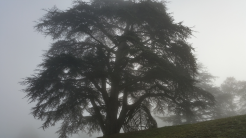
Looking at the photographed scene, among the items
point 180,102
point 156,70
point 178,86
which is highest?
point 156,70

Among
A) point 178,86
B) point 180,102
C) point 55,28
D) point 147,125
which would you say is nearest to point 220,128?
point 178,86

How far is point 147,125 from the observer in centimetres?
1141

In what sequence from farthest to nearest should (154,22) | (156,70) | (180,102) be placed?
(154,22)
(180,102)
(156,70)

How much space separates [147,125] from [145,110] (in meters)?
0.93

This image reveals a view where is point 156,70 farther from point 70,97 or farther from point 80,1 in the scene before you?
point 80,1

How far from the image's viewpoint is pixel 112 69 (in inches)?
411

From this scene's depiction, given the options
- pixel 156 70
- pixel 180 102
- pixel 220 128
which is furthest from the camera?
pixel 180 102

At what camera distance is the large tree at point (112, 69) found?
30.7 feet

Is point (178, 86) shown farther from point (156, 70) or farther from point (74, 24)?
point (74, 24)

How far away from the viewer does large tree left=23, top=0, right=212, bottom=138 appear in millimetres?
9344

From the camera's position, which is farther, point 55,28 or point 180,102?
point 55,28

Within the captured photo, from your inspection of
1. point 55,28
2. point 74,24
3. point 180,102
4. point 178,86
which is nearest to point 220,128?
point 178,86

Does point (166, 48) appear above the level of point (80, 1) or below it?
→ below

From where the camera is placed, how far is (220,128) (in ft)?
23.2
